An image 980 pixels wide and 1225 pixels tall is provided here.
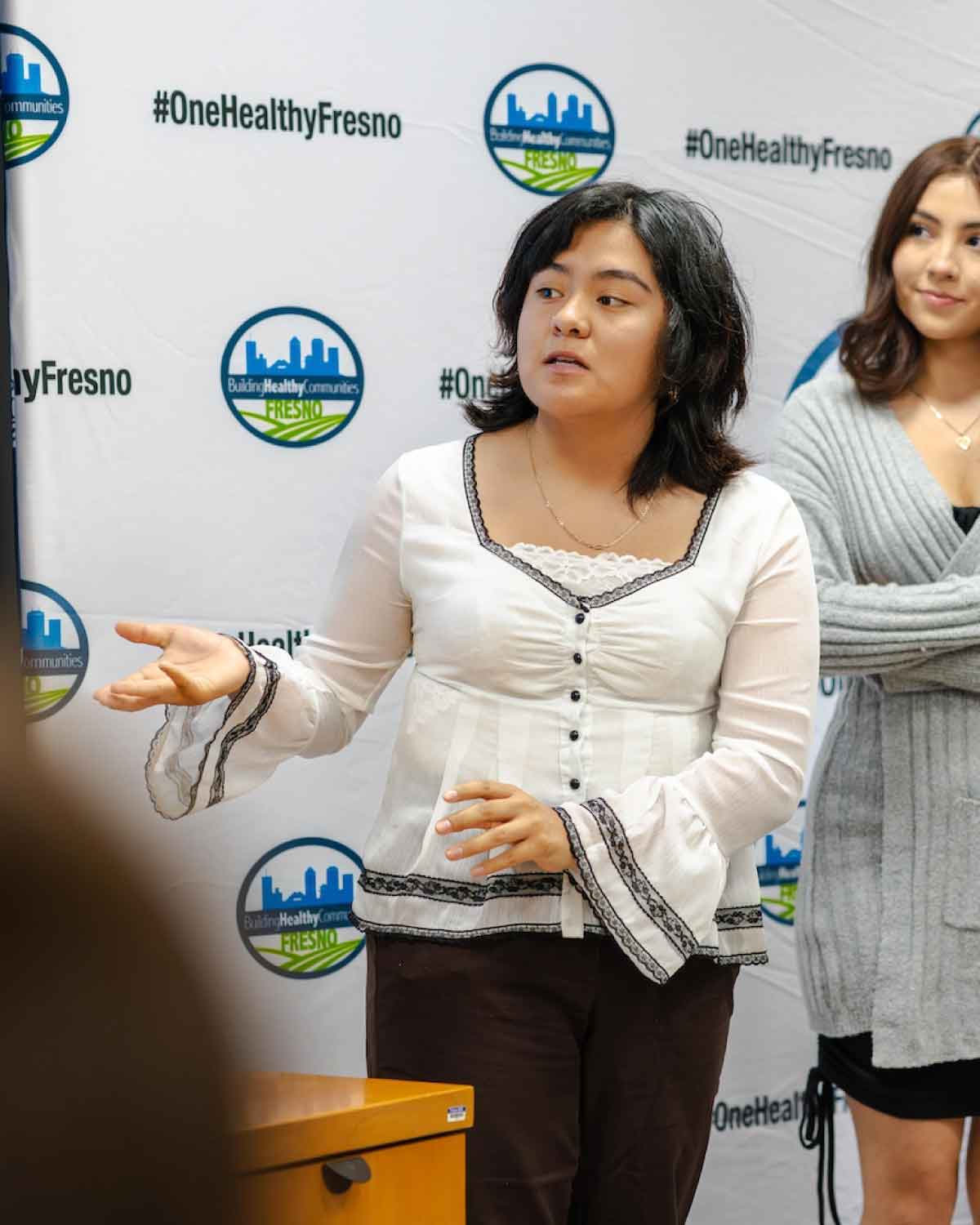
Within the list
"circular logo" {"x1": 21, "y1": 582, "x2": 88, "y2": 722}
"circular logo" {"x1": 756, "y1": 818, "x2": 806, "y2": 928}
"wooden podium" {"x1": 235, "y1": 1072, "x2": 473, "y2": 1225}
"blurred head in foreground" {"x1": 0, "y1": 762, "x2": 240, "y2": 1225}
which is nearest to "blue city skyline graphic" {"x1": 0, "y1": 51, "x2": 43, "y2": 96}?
"circular logo" {"x1": 21, "y1": 582, "x2": 88, "y2": 722}

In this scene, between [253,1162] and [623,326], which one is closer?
[253,1162]

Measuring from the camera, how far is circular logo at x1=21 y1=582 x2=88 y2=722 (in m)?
2.30

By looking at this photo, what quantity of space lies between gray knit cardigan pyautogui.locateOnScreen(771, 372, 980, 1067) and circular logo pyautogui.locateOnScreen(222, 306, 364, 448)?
2.24ft

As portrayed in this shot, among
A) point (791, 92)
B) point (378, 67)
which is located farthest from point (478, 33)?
point (791, 92)

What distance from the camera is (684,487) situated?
1930 mm

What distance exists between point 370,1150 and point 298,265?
58.0 inches

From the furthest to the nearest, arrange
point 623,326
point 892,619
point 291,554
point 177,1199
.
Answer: point 291,554 < point 892,619 < point 623,326 < point 177,1199

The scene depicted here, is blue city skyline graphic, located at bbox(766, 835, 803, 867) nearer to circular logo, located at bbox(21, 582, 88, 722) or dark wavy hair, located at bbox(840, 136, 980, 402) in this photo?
dark wavy hair, located at bbox(840, 136, 980, 402)

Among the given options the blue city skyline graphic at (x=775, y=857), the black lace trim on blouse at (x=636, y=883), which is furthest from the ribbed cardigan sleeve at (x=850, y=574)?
the blue city skyline graphic at (x=775, y=857)

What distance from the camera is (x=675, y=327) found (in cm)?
187

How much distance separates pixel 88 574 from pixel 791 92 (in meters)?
1.45

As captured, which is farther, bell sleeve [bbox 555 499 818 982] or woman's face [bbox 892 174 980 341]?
woman's face [bbox 892 174 980 341]

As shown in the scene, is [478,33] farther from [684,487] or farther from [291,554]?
[684,487]

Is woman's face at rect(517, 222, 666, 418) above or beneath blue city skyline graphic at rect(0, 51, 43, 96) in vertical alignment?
beneath
